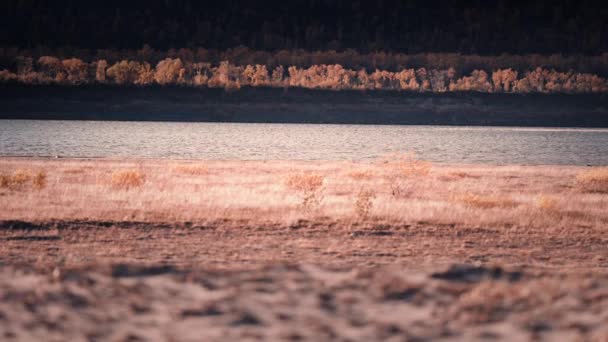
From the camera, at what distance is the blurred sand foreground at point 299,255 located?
4.60 meters

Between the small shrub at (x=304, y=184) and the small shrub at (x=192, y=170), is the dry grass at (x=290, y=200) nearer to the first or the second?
the small shrub at (x=304, y=184)

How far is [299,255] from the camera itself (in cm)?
1351

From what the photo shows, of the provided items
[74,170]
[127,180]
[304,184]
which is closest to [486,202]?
[304,184]

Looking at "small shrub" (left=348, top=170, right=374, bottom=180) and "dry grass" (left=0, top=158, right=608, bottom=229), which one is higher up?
"dry grass" (left=0, top=158, right=608, bottom=229)

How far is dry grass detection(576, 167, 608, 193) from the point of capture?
98.0ft

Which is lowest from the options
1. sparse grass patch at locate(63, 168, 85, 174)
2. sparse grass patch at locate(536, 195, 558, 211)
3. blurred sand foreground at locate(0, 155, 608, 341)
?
sparse grass patch at locate(63, 168, 85, 174)

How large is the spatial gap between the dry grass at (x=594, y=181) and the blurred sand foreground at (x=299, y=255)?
0.09 meters

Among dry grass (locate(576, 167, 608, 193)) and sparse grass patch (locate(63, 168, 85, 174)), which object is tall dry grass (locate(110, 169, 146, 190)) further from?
dry grass (locate(576, 167, 608, 193))

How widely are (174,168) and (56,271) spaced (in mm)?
31831

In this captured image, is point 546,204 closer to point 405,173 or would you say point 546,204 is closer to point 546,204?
point 546,204

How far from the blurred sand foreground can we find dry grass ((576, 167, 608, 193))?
0.09 metres

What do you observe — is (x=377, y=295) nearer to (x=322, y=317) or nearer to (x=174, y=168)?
(x=322, y=317)

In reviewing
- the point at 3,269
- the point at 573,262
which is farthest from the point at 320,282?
the point at 573,262

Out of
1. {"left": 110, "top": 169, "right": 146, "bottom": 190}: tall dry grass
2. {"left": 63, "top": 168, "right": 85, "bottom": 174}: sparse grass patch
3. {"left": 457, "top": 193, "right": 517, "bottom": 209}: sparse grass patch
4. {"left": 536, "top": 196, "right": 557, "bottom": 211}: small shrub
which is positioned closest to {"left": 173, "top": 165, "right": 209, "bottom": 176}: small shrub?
{"left": 63, "top": 168, "right": 85, "bottom": 174}: sparse grass patch
